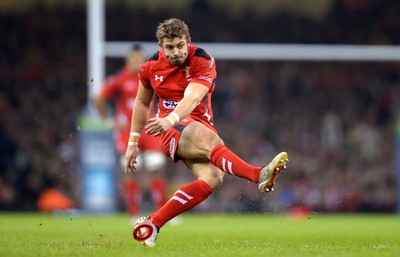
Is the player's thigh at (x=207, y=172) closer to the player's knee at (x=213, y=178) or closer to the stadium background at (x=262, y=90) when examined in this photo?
the player's knee at (x=213, y=178)

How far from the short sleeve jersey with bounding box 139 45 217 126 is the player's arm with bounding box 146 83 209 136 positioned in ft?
0.38

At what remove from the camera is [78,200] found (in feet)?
51.6

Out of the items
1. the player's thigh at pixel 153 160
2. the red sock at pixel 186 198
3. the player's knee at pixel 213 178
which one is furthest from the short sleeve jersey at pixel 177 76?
the player's thigh at pixel 153 160

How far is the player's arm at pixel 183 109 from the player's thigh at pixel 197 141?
267mm

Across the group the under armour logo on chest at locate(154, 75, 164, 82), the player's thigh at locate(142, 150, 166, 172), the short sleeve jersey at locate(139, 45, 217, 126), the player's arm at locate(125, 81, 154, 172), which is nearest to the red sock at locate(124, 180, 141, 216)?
the player's thigh at locate(142, 150, 166, 172)

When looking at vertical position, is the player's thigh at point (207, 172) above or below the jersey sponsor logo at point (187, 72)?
below

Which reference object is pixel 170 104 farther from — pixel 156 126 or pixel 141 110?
pixel 156 126

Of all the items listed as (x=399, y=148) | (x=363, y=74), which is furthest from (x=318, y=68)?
(x=399, y=148)

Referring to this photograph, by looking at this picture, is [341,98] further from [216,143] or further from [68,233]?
[216,143]

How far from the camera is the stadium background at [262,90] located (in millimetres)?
18891

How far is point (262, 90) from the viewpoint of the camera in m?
21.4

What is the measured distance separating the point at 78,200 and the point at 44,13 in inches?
275

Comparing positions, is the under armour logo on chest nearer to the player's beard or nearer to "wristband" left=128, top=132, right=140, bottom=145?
the player's beard

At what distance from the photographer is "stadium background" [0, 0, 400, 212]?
18891 millimetres
